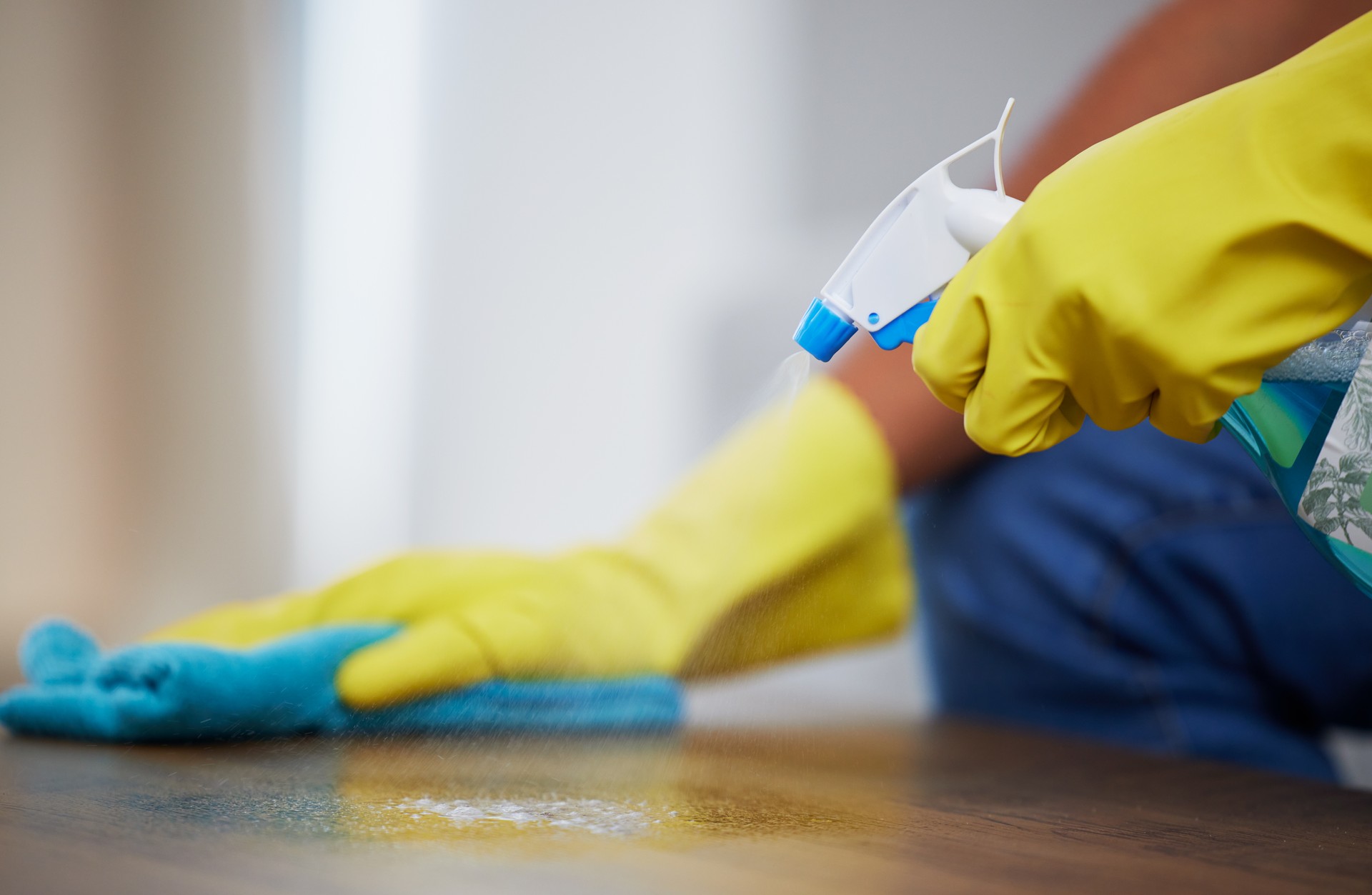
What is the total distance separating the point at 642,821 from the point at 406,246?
109 centimetres

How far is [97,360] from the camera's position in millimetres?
1083

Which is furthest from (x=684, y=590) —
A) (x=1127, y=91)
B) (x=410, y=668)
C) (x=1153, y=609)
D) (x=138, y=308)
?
(x=138, y=308)

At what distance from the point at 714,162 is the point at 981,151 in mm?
483

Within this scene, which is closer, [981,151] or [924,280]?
[924,280]

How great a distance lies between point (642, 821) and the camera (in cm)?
32

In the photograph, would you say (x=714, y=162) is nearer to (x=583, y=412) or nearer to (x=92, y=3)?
(x=583, y=412)

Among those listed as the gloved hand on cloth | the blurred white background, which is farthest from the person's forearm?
the blurred white background

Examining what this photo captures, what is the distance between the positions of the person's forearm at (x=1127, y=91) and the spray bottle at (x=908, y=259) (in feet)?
1.13

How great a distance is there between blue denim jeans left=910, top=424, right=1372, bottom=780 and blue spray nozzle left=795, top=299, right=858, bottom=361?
0.37m

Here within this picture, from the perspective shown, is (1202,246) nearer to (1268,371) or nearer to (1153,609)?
(1268,371)

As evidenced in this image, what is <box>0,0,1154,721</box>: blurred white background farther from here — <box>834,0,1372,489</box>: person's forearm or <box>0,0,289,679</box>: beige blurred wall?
<box>834,0,1372,489</box>: person's forearm

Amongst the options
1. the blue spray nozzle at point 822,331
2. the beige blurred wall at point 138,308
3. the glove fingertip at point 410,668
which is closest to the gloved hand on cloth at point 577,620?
the glove fingertip at point 410,668

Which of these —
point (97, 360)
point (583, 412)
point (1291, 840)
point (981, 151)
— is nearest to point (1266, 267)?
point (1291, 840)

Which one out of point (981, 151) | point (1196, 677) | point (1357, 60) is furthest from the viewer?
point (981, 151)
